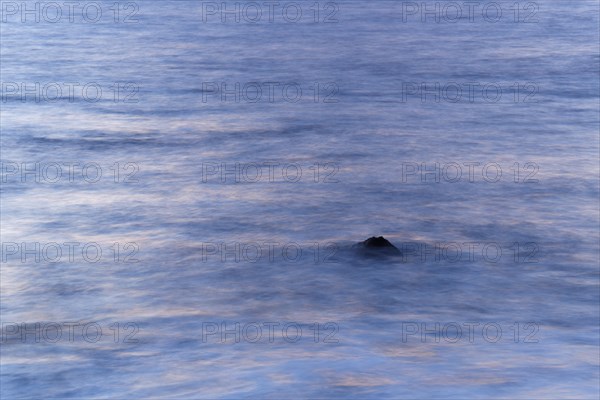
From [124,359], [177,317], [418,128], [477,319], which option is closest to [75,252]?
[177,317]

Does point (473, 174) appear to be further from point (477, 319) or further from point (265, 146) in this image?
point (477, 319)

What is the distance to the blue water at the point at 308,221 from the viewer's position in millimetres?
5105

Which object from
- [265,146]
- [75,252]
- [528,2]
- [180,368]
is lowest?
[180,368]

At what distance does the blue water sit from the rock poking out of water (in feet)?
0.45

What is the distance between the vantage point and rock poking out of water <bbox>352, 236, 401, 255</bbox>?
687 cm

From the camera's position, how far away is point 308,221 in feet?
25.5

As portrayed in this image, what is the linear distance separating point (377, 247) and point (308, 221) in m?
0.96

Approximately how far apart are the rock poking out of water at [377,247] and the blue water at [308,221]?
5.3 inches

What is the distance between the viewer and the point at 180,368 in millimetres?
5094

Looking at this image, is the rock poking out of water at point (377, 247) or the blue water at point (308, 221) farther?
the rock poking out of water at point (377, 247)

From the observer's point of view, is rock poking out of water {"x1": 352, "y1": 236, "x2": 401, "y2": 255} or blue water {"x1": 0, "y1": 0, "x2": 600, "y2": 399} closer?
blue water {"x1": 0, "y1": 0, "x2": 600, "y2": 399}

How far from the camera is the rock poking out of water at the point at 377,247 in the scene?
6.87 metres

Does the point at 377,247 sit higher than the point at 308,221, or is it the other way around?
the point at 308,221

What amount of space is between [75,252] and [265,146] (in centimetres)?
338
